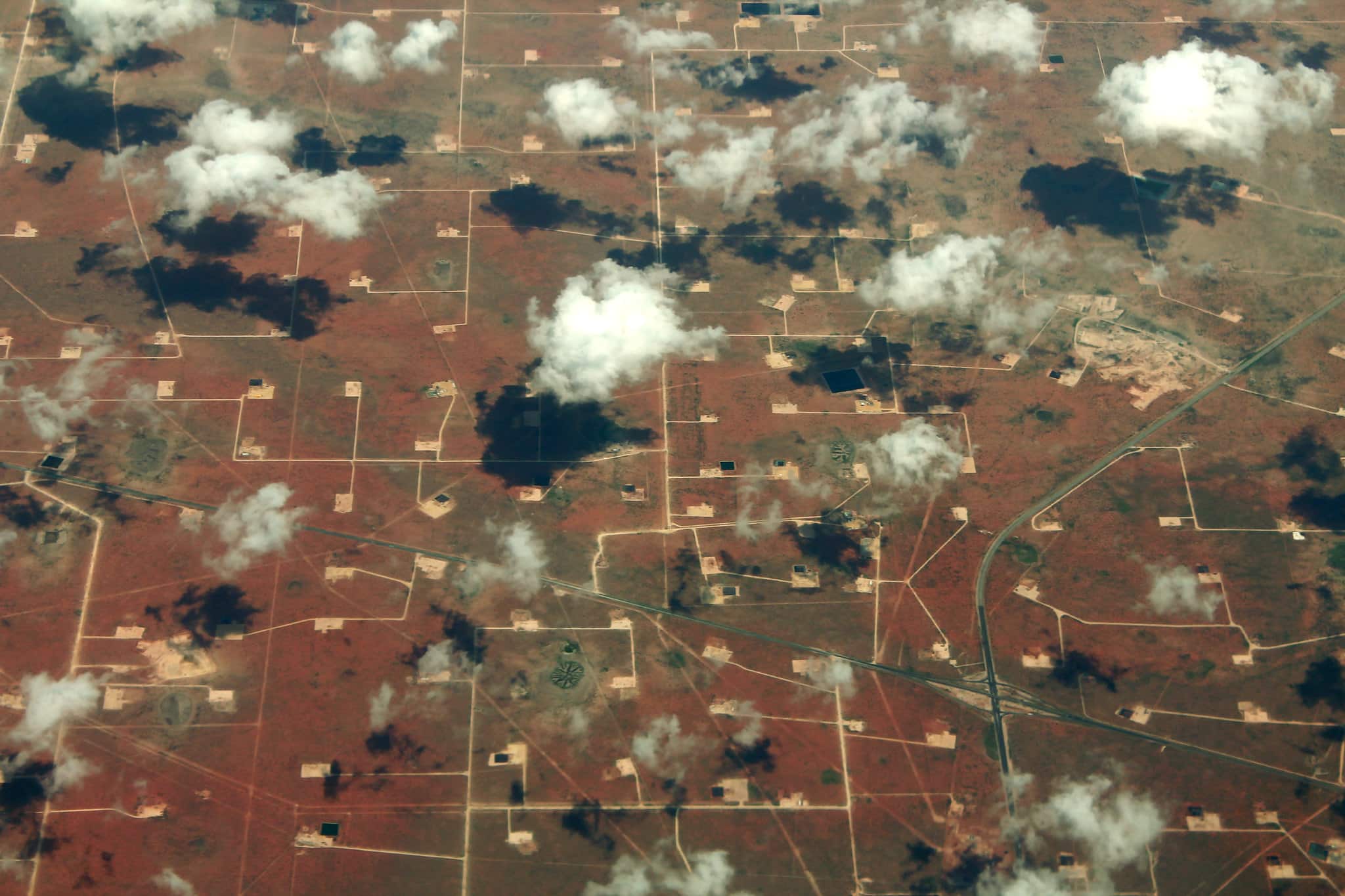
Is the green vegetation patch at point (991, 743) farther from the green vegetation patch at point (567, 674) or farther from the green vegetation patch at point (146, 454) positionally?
the green vegetation patch at point (146, 454)

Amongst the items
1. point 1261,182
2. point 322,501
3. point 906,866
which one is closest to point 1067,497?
point 906,866

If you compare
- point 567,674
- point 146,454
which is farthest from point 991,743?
point 146,454

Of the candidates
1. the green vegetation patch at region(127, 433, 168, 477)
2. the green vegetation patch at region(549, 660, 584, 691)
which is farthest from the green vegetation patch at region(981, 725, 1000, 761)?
the green vegetation patch at region(127, 433, 168, 477)

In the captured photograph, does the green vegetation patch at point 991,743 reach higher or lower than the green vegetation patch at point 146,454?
lower

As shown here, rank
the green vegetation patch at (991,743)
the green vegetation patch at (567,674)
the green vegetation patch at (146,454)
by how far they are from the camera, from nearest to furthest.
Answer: the green vegetation patch at (991,743)
the green vegetation patch at (567,674)
the green vegetation patch at (146,454)

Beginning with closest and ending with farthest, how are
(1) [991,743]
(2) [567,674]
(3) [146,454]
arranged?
(1) [991,743] < (2) [567,674] < (3) [146,454]

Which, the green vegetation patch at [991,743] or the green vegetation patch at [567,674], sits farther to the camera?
the green vegetation patch at [567,674]

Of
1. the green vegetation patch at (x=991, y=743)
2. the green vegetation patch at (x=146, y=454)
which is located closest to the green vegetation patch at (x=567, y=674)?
the green vegetation patch at (x=991, y=743)

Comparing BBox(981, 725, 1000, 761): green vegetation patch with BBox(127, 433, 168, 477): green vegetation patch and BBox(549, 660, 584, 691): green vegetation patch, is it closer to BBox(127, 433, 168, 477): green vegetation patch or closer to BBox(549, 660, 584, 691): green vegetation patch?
BBox(549, 660, 584, 691): green vegetation patch

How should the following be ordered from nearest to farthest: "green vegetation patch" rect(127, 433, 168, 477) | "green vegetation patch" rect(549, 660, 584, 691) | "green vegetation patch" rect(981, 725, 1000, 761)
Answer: "green vegetation patch" rect(981, 725, 1000, 761)
"green vegetation patch" rect(549, 660, 584, 691)
"green vegetation patch" rect(127, 433, 168, 477)

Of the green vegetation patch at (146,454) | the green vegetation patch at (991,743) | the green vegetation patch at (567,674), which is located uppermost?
the green vegetation patch at (146,454)

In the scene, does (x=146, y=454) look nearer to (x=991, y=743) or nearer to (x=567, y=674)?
(x=567, y=674)
